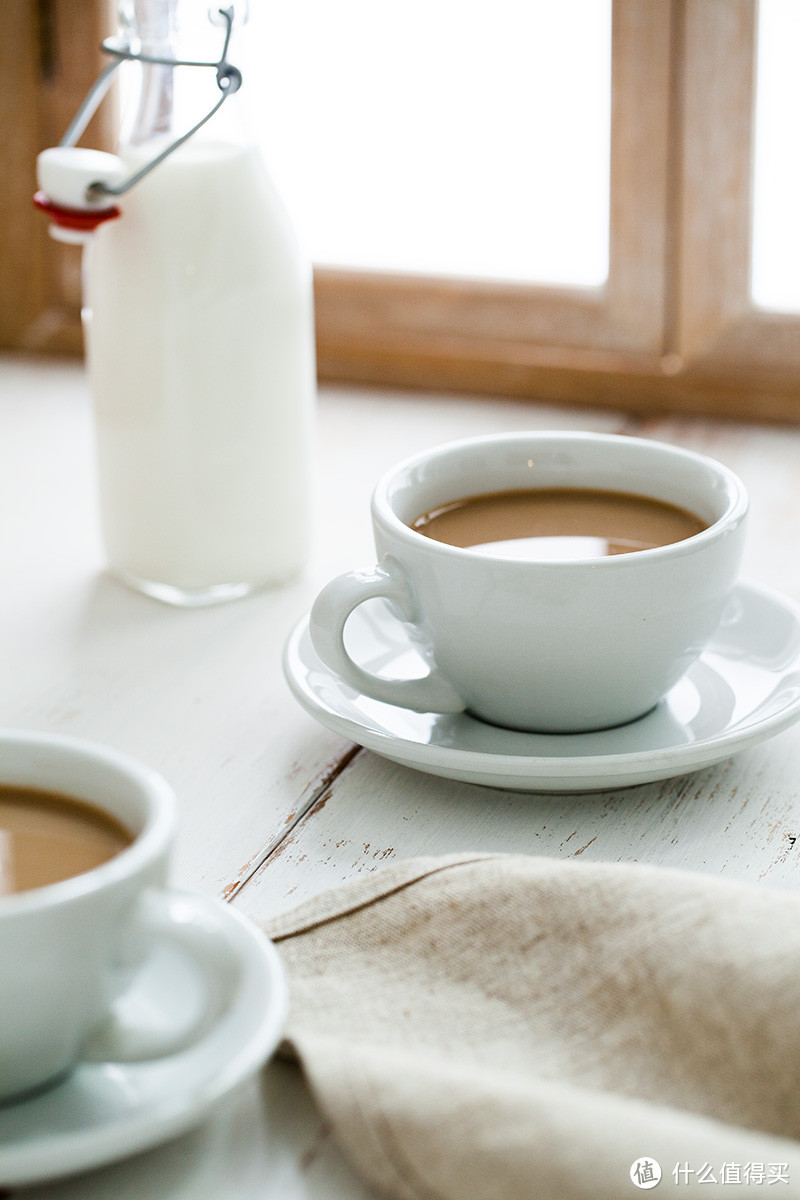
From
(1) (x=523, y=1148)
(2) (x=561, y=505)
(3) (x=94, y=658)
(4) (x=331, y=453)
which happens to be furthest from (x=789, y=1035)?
(4) (x=331, y=453)

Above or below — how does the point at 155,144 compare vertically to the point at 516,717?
above

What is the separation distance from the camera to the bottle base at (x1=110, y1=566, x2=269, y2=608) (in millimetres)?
799

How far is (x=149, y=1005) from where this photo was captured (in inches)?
16.1

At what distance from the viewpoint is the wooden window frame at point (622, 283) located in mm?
1044

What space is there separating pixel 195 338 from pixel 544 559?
0.88ft

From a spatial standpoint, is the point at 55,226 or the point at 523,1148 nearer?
the point at 523,1148

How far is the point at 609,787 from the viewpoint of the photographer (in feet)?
1.89

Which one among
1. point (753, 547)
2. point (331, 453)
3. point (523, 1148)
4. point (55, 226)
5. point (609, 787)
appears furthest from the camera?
point (331, 453)

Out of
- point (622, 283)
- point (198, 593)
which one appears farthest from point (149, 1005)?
point (622, 283)

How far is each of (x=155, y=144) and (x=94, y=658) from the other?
264 millimetres

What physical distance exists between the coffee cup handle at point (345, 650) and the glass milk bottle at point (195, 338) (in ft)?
0.62

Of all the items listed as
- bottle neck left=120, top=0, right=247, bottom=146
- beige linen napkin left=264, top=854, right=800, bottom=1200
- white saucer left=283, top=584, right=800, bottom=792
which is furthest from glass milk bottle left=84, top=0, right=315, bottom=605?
beige linen napkin left=264, top=854, right=800, bottom=1200

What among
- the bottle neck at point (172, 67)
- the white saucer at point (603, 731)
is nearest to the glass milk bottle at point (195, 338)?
the bottle neck at point (172, 67)

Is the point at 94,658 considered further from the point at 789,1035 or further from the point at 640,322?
the point at 640,322
